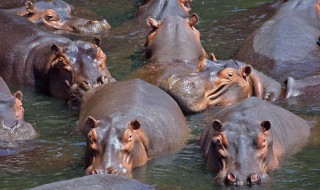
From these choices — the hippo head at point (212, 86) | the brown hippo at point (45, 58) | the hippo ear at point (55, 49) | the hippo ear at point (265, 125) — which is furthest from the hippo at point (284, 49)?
the hippo ear at point (265, 125)

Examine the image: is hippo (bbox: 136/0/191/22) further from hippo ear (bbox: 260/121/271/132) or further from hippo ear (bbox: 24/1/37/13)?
hippo ear (bbox: 260/121/271/132)

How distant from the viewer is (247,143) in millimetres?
8297

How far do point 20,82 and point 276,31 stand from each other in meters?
3.40

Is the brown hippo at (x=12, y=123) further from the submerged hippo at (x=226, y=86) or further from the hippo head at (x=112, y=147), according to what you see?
the submerged hippo at (x=226, y=86)

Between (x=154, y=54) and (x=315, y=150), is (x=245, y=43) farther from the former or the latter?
(x=315, y=150)

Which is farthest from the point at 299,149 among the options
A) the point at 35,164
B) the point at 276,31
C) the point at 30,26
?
the point at 30,26

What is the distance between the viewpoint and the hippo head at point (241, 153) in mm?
8078

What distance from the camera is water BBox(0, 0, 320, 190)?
8.62 m

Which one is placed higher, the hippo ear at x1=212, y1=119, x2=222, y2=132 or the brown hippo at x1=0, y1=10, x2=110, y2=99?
the hippo ear at x1=212, y1=119, x2=222, y2=132

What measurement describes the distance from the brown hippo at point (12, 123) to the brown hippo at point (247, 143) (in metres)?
1.73

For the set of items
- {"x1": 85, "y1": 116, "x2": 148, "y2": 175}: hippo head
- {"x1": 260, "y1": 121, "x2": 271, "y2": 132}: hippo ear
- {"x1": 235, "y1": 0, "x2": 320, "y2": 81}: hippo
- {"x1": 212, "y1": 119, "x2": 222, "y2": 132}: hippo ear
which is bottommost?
{"x1": 235, "y1": 0, "x2": 320, "y2": 81}: hippo

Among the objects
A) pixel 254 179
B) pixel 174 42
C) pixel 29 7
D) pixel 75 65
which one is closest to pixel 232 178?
pixel 254 179

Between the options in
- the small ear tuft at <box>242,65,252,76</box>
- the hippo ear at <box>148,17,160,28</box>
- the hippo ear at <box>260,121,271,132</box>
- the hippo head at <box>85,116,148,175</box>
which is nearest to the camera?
the hippo head at <box>85,116,148,175</box>

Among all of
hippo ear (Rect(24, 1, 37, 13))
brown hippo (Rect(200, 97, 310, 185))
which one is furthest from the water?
hippo ear (Rect(24, 1, 37, 13))
